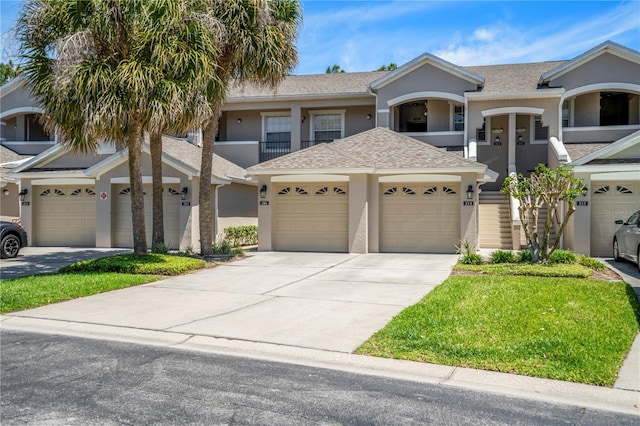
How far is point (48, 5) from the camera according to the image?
1366 centimetres

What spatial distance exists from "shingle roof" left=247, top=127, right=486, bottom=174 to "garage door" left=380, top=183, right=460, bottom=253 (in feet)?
2.57

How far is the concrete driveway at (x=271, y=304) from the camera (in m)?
7.98

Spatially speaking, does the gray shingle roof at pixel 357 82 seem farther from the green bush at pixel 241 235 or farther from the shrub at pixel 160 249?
the shrub at pixel 160 249

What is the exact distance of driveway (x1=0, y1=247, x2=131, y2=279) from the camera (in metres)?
14.7

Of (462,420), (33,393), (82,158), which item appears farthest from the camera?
(82,158)

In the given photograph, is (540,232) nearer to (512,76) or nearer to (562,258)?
(562,258)

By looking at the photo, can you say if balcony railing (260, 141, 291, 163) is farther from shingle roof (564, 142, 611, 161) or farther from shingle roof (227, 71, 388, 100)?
shingle roof (564, 142, 611, 161)

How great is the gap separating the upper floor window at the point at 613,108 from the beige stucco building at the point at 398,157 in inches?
2.4

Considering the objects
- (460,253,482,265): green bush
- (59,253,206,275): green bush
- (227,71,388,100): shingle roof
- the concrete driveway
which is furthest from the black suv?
(460,253,482,265): green bush

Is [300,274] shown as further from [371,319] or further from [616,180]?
[616,180]

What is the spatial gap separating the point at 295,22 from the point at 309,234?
23.3 feet

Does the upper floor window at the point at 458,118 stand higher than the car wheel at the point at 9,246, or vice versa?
the upper floor window at the point at 458,118

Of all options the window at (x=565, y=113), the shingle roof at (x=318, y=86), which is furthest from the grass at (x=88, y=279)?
the window at (x=565, y=113)

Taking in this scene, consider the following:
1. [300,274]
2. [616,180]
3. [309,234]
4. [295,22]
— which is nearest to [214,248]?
[309,234]
